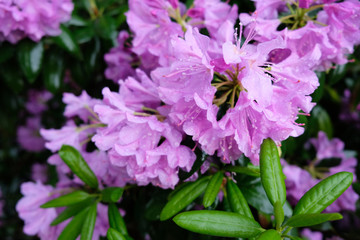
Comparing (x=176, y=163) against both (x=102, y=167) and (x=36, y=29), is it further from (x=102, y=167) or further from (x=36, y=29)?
(x=36, y=29)

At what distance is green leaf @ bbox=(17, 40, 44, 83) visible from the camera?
54.5 inches

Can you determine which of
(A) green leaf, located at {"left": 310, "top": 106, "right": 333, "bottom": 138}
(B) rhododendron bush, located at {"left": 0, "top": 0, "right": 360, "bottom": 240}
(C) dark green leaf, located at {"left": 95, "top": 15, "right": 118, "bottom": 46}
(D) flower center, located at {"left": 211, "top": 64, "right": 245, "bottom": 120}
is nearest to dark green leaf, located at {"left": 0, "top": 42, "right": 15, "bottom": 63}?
(B) rhododendron bush, located at {"left": 0, "top": 0, "right": 360, "bottom": 240}

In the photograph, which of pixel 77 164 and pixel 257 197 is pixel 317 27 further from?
pixel 77 164

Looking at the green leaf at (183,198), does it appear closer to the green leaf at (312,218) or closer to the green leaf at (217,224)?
the green leaf at (217,224)

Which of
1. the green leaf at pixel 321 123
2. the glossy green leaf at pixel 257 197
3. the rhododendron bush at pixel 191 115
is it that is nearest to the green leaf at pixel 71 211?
the rhododendron bush at pixel 191 115

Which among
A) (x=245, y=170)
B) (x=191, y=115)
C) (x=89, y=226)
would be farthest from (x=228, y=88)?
(x=89, y=226)

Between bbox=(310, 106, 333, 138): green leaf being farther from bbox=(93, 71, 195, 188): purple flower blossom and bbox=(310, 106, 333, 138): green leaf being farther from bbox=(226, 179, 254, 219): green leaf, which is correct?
bbox=(93, 71, 195, 188): purple flower blossom

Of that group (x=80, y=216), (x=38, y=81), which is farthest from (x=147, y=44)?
(x=38, y=81)

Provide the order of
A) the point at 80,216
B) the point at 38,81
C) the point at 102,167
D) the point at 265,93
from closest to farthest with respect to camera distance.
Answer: the point at 265,93 → the point at 80,216 → the point at 102,167 → the point at 38,81

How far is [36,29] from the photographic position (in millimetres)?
1311

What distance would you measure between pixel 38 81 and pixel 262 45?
1561 mm

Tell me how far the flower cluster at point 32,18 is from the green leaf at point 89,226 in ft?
2.48

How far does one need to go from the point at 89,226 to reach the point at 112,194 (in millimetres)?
113

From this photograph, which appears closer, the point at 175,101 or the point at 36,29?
the point at 175,101
